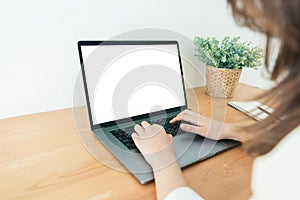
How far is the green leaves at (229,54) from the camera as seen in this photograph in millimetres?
905

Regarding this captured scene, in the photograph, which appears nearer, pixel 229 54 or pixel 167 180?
pixel 167 180

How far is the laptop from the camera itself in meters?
0.58

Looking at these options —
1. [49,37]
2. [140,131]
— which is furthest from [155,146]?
[49,37]

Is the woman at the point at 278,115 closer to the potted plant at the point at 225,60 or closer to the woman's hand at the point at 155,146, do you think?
the woman's hand at the point at 155,146

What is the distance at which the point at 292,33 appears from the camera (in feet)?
0.90

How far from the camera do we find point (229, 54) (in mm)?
908

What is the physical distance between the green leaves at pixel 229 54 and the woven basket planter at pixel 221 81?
21mm

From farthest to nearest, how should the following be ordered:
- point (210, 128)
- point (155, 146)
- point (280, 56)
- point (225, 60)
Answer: point (225, 60)
point (210, 128)
point (155, 146)
point (280, 56)

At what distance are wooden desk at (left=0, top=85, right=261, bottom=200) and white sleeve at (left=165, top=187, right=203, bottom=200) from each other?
0.03 meters

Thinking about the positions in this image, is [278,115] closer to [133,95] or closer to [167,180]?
[167,180]

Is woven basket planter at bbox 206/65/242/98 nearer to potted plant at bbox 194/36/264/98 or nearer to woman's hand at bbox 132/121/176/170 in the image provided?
potted plant at bbox 194/36/264/98

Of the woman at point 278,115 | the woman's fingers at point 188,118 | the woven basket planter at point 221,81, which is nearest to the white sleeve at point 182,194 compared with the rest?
the woman at point 278,115

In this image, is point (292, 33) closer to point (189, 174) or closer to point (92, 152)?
point (189, 174)

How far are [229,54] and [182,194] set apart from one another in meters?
0.65
